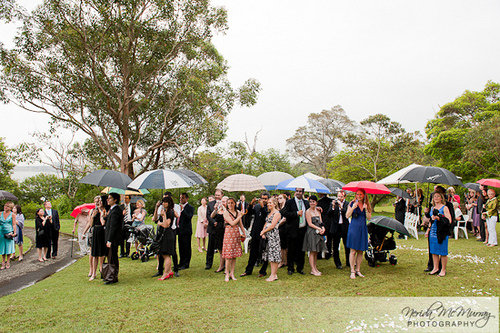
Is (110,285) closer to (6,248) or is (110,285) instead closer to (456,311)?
(6,248)

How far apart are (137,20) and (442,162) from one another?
2248 cm

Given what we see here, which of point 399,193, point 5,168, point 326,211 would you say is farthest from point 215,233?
point 5,168

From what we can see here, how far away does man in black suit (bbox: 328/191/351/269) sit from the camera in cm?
740

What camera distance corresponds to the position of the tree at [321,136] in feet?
135

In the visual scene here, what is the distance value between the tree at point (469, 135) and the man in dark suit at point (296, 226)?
16.4 metres

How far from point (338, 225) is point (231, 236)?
A: 2720 mm

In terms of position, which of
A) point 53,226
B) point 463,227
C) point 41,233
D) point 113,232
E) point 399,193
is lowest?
point 463,227

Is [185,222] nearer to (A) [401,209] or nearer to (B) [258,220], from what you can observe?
(B) [258,220]

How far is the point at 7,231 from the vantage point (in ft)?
27.2

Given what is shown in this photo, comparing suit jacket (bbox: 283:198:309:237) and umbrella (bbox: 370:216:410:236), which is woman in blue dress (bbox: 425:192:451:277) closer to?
umbrella (bbox: 370:216:410:236)

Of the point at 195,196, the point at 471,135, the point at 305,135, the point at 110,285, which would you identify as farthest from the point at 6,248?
the point at 305,135

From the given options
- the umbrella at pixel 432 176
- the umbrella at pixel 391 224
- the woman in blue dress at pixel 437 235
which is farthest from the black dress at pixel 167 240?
the umbrella at pixel 432 176

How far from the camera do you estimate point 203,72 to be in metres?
19.5

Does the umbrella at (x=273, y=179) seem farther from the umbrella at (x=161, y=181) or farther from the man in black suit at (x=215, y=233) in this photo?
the umbrella at (x=161, y=181)
